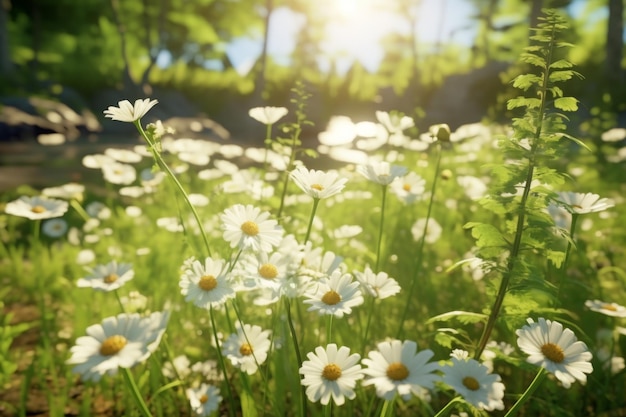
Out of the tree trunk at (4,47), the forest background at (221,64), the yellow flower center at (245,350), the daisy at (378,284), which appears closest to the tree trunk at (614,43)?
the forest background at (221,64)

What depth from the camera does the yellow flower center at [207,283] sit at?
1102 mm

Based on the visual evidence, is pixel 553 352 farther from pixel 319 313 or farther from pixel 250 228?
pixel 250 228

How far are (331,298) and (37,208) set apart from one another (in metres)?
1.34

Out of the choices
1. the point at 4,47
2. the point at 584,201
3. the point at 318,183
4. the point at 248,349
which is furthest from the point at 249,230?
the point at 4,47

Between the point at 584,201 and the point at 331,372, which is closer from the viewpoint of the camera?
the point at 331,372

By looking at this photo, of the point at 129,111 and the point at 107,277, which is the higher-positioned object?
the point at 129,111

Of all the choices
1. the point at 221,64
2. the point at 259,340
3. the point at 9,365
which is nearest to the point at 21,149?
the point at 9,365

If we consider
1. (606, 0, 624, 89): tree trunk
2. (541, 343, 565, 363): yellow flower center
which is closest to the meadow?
(541, 343, 565, 363): yellow flower center

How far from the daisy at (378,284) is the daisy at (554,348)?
32cm

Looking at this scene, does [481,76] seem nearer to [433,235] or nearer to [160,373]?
[433,235]

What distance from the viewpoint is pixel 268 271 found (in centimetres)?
119

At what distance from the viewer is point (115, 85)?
20.7 m

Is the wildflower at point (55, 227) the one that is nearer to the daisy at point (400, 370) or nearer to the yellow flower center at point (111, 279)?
the yellow flower center at point (111, 279)

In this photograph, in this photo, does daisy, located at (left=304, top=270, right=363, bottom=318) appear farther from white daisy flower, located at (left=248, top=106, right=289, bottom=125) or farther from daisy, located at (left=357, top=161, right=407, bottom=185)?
white daisy flower, located at (left=248, top=106, right=289, bottom=125)
